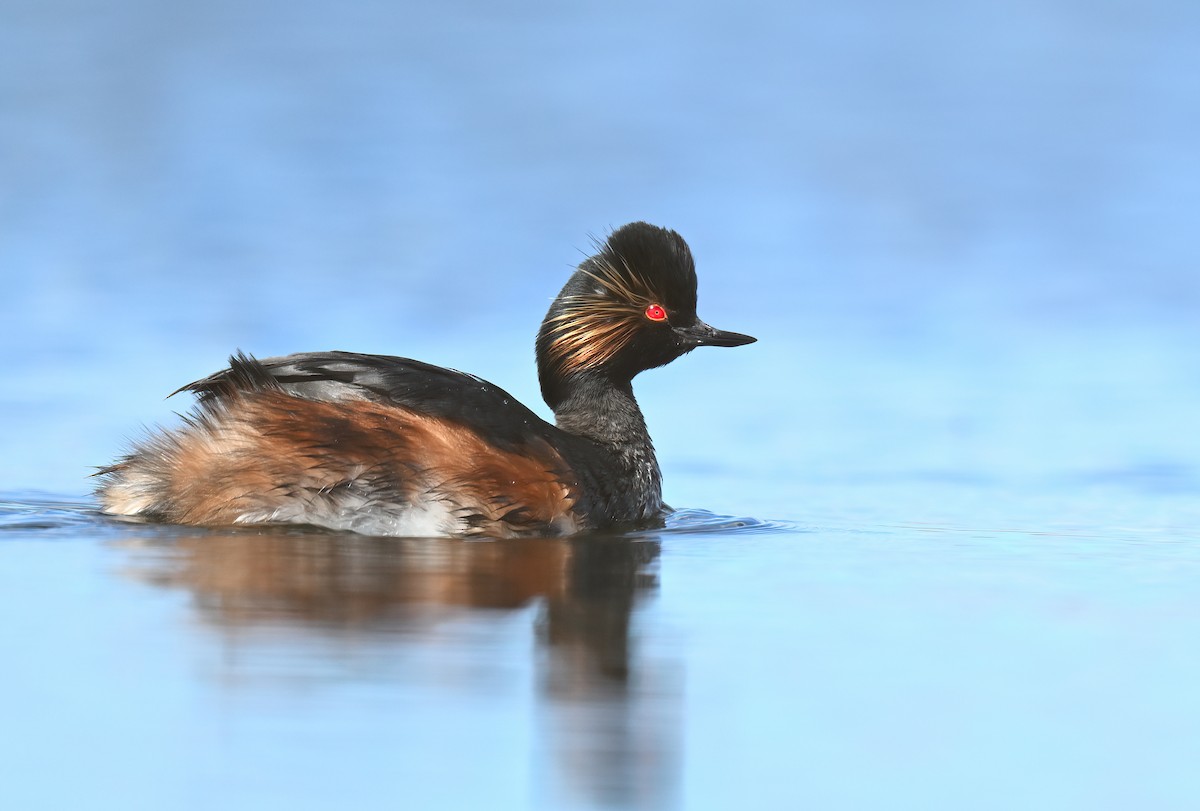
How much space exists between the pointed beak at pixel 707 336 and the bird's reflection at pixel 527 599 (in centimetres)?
153

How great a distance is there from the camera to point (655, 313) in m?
7.13

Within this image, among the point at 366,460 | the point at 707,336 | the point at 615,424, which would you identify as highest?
the point at 707,336

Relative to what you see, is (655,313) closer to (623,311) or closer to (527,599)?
(623,311)

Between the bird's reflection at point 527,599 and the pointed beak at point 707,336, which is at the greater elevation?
the pointed beak at point 707,336

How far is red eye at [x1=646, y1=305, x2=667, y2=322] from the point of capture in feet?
23.3

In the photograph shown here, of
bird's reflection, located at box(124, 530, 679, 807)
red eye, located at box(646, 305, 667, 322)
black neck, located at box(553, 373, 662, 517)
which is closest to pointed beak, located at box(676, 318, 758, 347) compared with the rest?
red eye, located at box(646, 305, 667, 322)

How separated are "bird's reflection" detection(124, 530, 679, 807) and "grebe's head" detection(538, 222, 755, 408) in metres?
1.32

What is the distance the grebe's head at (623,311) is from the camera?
702 centimetres

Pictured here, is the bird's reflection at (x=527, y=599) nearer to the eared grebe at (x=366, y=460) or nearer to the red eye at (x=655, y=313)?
the eared grebe at (x=366, y=460)

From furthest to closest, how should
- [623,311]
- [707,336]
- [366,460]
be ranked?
[707,336] < [623,311] < [366,460]

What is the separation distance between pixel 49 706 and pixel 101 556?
207 cm

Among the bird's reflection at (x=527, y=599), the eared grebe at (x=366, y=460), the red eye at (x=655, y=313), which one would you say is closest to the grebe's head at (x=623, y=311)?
the red eye at (x=655, y=313)

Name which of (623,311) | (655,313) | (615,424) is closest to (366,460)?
(615,424)

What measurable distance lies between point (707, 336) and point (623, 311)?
51cm
